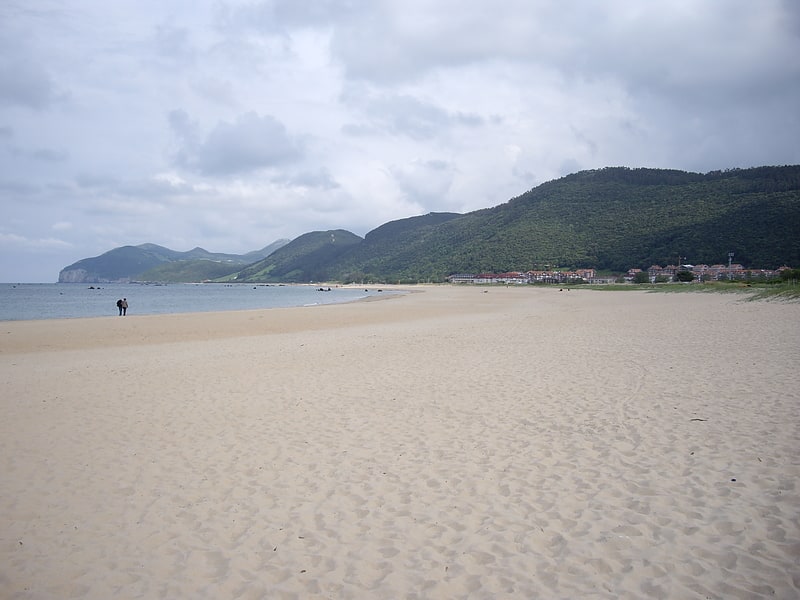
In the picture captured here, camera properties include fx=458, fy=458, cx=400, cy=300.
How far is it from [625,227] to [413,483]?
344 ft

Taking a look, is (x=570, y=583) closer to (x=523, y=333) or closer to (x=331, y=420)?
(x=331, y=420)

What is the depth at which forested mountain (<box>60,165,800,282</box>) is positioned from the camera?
229 ft

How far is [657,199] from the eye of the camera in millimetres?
97688

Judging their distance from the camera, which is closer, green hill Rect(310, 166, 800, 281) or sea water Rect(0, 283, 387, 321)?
sea water Rect(0, 283, 387, 321)

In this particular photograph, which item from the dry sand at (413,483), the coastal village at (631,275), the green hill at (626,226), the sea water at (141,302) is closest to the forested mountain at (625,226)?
the green hill at (626,226)

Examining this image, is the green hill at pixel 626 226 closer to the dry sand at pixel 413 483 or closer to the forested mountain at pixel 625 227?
the forested mountain at pixel 625 227

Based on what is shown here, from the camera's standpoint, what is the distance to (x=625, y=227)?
316ft

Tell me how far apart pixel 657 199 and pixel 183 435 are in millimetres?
110794

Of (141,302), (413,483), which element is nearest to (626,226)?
(141,302)

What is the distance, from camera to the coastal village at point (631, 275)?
58.6m

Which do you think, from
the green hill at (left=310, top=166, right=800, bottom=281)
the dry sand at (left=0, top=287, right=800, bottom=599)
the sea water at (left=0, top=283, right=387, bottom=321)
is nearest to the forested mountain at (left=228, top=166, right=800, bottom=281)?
the green hill at (left=310, top=166, right=800, bottom=281)

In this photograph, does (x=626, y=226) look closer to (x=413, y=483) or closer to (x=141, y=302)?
(x=141, y=302)

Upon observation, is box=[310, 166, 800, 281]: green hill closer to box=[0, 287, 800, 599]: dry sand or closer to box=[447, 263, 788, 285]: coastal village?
box=[447, 263, 788, 285]: coastal village

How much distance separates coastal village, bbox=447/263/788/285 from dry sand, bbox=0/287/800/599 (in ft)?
177
